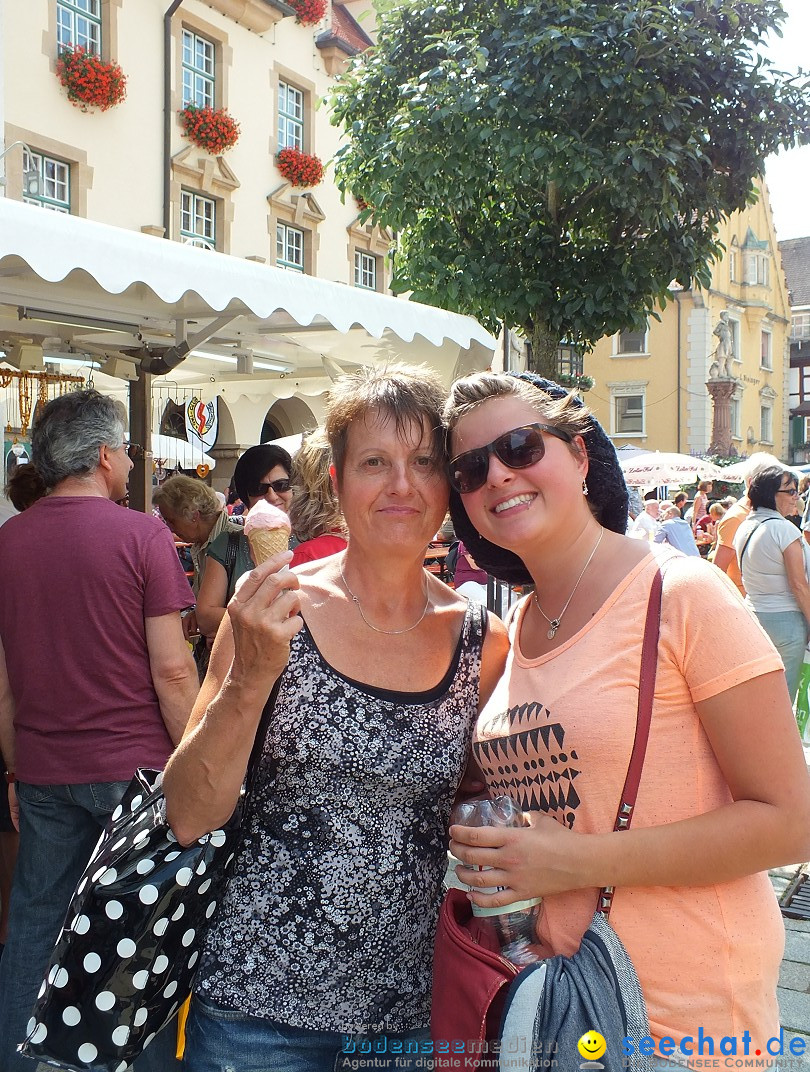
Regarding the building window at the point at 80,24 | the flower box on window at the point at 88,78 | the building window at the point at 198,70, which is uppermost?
the building window at the point at 198,70

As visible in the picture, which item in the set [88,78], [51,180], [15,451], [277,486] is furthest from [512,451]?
[88,78]

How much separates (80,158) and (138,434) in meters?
9.30

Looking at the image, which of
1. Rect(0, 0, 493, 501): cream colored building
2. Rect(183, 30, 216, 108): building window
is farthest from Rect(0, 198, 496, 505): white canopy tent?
Rect(183, 30, 216, 108): building window

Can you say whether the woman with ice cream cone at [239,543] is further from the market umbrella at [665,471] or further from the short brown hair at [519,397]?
the market umbrella at [665,471]

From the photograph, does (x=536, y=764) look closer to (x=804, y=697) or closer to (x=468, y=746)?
(x=468, y=746)

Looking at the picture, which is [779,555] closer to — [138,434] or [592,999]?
[138,434]

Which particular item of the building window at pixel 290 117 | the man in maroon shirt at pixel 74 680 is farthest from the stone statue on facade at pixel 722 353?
the man in maroon shirt at pixel 74 680

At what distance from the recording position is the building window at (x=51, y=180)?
12300 millimetres

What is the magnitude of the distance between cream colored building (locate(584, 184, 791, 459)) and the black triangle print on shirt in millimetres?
38810

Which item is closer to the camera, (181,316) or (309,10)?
(181,316)

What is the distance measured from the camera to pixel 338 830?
1.60m

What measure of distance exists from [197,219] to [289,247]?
257cm

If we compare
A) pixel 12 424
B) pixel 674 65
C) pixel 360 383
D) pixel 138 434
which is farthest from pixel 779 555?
pixel 12 424

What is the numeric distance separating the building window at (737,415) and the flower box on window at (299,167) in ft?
102
